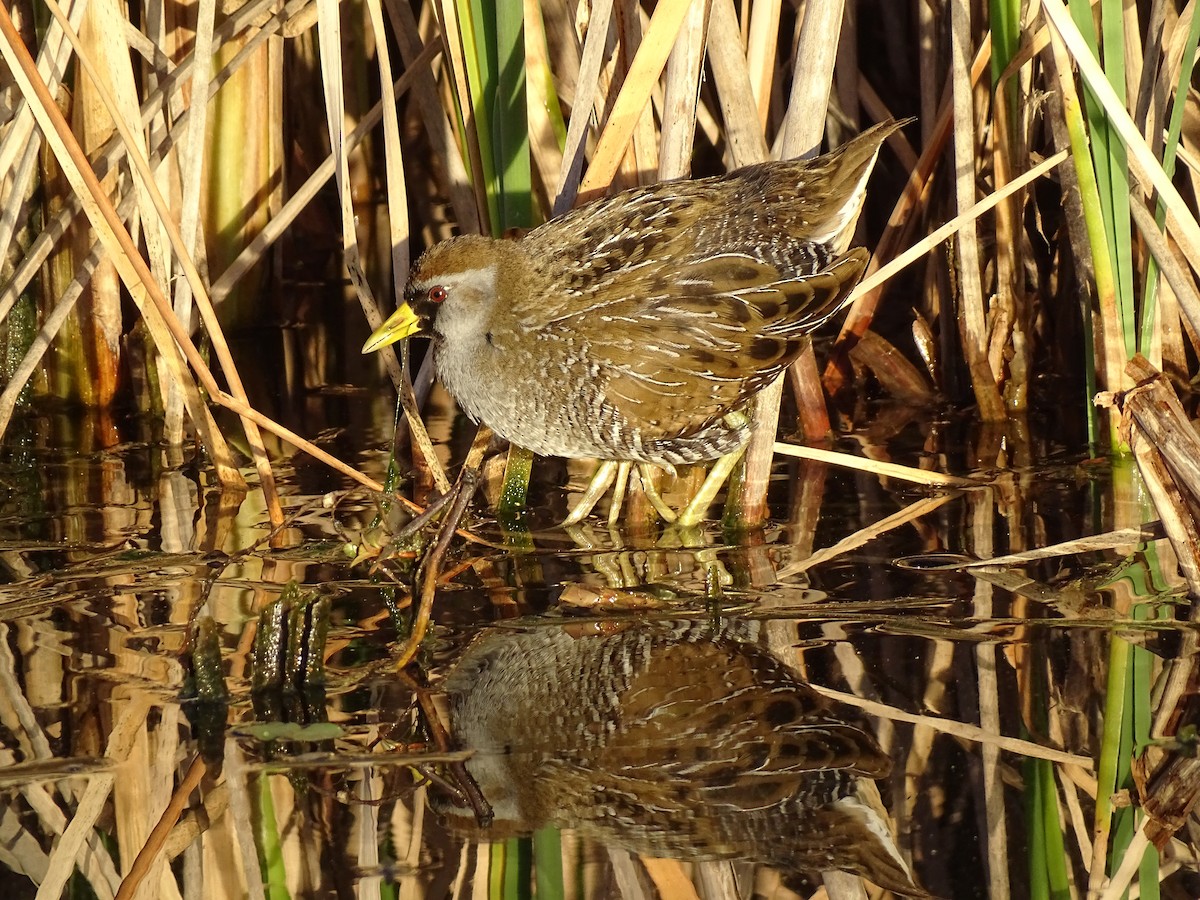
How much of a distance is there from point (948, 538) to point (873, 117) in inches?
80.4

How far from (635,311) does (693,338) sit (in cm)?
16

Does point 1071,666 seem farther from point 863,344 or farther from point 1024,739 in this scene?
point 863,344

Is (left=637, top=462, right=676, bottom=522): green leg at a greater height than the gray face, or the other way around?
the gray face

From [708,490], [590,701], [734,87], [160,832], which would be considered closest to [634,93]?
[734,87]

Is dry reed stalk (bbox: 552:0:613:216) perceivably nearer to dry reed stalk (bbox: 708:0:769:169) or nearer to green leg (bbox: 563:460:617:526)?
dry reed stalk (bbox: 708:0:769:169)

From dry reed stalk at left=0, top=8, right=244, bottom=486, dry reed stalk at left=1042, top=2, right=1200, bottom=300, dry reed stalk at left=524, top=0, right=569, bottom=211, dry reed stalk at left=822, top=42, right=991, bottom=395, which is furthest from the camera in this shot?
dry reed stalk at left=822, top=42, right=991, bottom=395

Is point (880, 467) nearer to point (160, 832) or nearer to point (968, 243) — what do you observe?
point (968, 243)

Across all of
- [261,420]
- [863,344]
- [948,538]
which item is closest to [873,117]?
[863,344]

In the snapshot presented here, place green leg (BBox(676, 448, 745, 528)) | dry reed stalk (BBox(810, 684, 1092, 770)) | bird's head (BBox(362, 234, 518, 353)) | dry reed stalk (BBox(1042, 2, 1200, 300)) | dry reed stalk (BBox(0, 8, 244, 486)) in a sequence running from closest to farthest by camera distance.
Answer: dry reed stalk (BBox(810, 684, 1092, 770)), dry reed stalk (BBox(1042, 2, 1200, 300)), dry reed stalk (BBox(0, 8, 244, 486)), bird's head (BBox(362, 234, 518, 353)), green leg (BBox(676, 448, 745, 528))

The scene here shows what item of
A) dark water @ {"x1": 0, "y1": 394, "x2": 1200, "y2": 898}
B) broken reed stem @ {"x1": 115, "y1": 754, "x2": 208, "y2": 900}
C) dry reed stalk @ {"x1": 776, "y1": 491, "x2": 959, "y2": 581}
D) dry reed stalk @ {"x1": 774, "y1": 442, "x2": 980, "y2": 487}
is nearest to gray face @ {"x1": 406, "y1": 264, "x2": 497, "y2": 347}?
dark water @ {"x1": 0, "y1": 394, "x2": 1200, "y2": 898}

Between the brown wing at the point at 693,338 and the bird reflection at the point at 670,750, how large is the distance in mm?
659

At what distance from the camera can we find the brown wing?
12.1 ft

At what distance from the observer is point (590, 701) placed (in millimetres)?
2949

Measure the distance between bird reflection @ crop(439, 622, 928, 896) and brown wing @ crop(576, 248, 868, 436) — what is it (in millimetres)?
659
